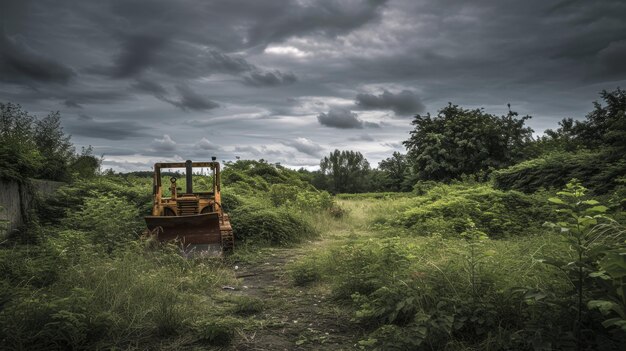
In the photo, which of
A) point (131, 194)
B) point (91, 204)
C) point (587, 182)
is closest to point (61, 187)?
point (131, 194)

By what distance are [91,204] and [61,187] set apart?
2862mm

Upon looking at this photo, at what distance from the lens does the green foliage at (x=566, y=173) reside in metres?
10.5

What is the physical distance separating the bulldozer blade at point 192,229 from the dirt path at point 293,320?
6.47 ft

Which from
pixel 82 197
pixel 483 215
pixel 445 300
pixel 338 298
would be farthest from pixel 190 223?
pixel 483 215

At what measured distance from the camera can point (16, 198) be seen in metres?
→ 9.14

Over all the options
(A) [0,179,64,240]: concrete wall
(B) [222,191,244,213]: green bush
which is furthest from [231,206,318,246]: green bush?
(A) [0,179,64,240]: concrete wall

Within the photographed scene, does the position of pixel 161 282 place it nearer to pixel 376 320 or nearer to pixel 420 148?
pixel 376 320

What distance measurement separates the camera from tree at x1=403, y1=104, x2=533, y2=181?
30.0 metres

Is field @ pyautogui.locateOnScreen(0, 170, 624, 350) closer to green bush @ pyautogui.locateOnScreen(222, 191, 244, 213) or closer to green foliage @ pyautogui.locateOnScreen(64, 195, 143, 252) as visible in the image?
green foliage @ pyautogui.locateOnScreen(64, 195, 143, 252)

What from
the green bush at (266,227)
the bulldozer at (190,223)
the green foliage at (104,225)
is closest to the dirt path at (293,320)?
the bulldozer at (190,223)

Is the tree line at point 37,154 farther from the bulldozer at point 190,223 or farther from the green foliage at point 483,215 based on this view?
the green foliage at point 483,215

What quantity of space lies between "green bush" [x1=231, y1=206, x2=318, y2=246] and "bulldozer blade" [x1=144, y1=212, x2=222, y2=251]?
200 centimetres

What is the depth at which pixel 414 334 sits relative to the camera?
3.65m

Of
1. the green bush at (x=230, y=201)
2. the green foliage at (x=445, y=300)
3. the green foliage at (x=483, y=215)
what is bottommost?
the green foliage at (x=445, y=300)
